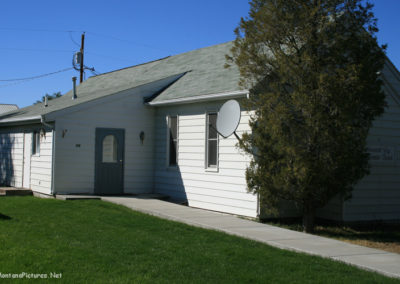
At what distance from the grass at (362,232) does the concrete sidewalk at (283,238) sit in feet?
3.65

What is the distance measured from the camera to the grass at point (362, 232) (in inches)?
392

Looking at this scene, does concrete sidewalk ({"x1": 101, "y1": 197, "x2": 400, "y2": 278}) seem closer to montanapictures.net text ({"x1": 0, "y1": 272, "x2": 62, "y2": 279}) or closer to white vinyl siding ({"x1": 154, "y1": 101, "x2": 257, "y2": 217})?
white vinyl siding ({"x1": 154, "y1": 101, "x2": 257, "y2": 217})

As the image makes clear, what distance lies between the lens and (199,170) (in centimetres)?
1370

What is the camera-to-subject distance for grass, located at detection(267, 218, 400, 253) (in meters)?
9.96

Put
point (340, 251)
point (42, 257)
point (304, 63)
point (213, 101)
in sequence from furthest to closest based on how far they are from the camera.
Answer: point (213, 101) → point (304, 63) → point (340, 251) → point (42, 257)

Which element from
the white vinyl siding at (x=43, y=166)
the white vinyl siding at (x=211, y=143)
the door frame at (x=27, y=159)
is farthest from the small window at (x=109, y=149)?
the white vinyl siding at (x=211, y=143)

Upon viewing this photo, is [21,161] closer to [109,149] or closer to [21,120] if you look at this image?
[21,120]

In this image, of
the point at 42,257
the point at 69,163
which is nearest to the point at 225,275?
the point at 42,257

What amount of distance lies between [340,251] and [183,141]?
707cm

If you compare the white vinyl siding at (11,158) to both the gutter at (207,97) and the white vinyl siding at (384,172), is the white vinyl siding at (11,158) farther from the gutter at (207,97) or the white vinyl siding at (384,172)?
the white vinyl siding at (384,172)

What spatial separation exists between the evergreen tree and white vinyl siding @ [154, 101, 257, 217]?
1.53m

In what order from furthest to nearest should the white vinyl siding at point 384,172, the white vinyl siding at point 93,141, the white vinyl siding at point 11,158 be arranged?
the white vinyl siding at point 11,158, the white vinyl siding at point 93,141, the white vinyl siding at point 384,172

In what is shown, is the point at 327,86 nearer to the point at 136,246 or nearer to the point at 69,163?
the point at 136,246

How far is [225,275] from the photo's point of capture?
21.0ft
